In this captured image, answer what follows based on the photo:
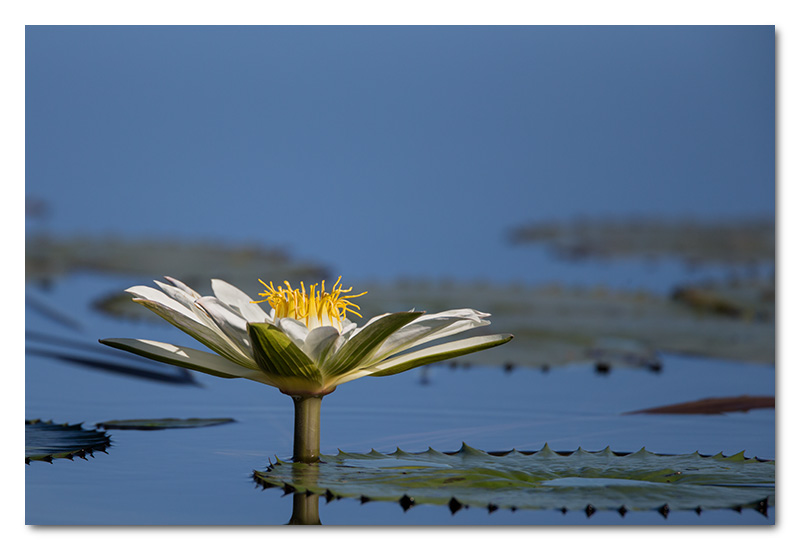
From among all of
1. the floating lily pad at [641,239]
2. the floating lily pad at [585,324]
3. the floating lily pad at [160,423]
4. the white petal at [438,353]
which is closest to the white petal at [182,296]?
the white petal at [438,353]

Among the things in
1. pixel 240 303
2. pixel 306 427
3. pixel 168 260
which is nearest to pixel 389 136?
pixel 168 260

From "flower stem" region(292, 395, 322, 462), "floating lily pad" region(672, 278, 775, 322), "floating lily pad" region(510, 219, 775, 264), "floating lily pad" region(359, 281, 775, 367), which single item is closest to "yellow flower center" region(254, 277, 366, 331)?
"flower stem" region(292, 395, 322, 462)

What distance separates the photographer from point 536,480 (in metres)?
1.23

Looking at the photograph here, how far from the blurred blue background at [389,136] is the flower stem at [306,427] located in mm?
1175

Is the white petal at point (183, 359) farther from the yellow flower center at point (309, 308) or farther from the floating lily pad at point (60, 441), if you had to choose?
the floating lily pad at point (60, 441)

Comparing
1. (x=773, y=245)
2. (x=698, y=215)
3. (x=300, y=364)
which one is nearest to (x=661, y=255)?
(x=698, y=215)

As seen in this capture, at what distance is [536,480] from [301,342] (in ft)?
1.44

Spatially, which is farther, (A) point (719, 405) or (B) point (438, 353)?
(A) point (719, 405)

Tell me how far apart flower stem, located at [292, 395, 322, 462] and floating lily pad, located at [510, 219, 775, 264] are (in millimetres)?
1349

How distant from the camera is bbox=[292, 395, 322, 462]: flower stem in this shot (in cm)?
120

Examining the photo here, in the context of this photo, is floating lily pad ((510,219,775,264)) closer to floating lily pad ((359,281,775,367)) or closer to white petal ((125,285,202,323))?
floating lily pad ((359,281,775,367))

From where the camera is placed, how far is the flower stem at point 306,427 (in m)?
1.20

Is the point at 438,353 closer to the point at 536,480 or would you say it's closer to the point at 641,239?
the point at 536,480
